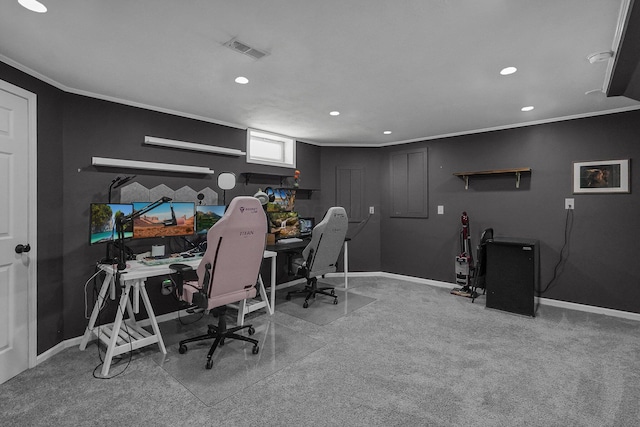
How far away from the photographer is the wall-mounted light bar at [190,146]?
3.37 m

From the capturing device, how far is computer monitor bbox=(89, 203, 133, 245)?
8.59 ft

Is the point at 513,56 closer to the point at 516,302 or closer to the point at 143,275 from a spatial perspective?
the point at 516,302

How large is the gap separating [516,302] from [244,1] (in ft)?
13.1

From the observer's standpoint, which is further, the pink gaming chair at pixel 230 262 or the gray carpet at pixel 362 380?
the pink gaming chair at pixel 230 262

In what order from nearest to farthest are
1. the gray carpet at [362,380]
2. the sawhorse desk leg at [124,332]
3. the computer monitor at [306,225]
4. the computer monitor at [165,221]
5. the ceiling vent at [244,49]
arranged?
the gray carpet at [362,380], the ceiling vent at [244,49], the sawhorse desk leg at [124,332], the computer monitor at [165,221], the computer monitor at [306,225]

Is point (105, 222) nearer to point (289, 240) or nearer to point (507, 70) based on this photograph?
point (289, 240)

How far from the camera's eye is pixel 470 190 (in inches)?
183

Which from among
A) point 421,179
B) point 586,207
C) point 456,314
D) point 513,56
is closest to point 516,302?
point 456,314

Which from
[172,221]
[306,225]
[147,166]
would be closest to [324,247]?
[306,225]

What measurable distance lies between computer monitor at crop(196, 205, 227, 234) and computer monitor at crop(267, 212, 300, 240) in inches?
34.6

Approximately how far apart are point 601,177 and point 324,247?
3.41m

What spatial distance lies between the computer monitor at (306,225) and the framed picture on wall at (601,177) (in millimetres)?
3539

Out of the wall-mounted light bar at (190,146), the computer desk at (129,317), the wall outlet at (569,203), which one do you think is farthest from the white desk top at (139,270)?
the wall outlet at (569,203)

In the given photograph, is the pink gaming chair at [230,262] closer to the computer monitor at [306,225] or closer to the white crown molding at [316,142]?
the white crown molding at [316,142]
